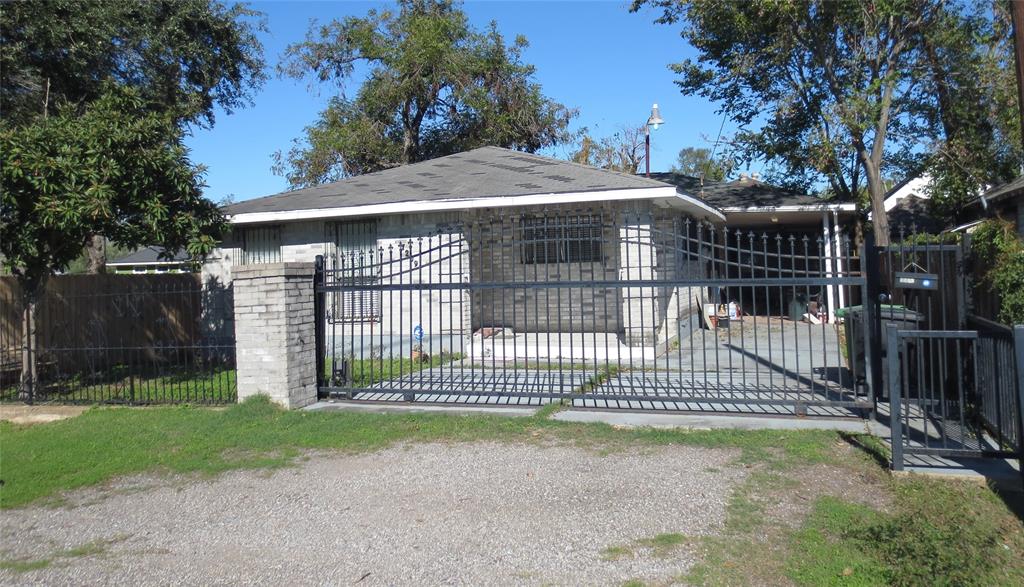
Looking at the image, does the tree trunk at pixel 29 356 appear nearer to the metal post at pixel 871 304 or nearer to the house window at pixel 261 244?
the house window at pixel 261 244

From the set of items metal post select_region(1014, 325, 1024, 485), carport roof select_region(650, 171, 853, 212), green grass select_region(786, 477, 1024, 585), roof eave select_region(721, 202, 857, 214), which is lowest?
green grass select_region(786, 477, 1024, 585)

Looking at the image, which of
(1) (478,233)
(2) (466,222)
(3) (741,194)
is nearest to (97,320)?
(2) (466,222)

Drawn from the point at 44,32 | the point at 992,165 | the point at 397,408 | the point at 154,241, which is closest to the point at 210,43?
the point at 44,32

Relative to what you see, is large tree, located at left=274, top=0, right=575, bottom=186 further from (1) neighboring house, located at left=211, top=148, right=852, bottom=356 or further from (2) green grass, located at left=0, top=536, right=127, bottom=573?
(2) green grass, located at left=0, top=536, right=127, bottom=573

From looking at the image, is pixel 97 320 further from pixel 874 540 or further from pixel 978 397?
pixel 978 397

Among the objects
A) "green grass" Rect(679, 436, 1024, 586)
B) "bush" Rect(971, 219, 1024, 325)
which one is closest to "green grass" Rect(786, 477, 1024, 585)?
"green grass" Rect(679, 436, 1024, 586)

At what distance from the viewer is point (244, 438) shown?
7.27 metres

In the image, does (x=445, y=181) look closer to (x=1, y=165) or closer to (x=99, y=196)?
(x=99, y=196)

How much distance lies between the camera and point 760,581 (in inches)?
150

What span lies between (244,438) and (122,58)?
1182 cm

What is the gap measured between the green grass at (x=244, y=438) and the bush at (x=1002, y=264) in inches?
71.7

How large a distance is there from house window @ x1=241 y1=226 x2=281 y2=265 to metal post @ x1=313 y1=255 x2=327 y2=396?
5.22 m

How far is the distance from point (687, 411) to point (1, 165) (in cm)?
850

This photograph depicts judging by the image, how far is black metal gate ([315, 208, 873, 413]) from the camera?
305 inches
